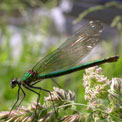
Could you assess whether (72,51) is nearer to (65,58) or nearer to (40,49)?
(65,58)

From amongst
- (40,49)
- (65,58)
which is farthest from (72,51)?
(40,49)

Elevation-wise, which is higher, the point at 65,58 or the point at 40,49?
the point at 40,49

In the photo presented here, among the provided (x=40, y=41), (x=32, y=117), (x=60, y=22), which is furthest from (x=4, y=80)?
(x=60, y=22)

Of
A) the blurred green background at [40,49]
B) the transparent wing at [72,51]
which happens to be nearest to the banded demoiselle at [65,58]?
the transparent wing at [72,51]

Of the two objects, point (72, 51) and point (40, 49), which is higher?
point (40, 49)

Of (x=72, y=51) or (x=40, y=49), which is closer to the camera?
(x=72, y=51)

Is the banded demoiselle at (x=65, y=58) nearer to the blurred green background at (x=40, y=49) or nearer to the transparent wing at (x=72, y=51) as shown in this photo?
the transparent wing at (x=72, y=51)

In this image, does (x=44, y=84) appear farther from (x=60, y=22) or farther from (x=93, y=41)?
(x=60, y=22)
